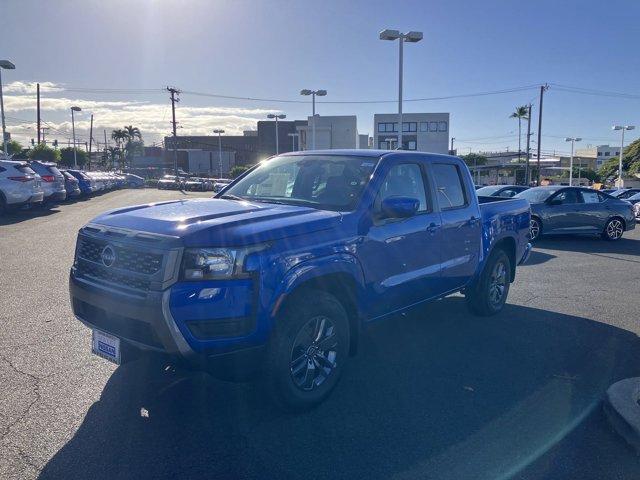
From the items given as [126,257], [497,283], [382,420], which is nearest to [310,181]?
[126,257]

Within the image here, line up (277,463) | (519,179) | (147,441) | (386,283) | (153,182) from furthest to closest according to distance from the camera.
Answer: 1. (519,179)
2. (153,182)
3. (386,283)
4. (147,441)
5. (277,463)

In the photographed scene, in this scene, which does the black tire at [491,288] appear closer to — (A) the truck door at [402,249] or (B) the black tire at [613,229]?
(A) the truck door at [402,249]

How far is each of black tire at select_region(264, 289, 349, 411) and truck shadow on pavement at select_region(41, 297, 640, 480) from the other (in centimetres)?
17

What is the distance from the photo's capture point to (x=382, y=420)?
3.79m

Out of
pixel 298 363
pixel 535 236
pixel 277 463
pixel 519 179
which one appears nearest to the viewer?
pixel 277 463

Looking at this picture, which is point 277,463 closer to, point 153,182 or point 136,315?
point 136,315

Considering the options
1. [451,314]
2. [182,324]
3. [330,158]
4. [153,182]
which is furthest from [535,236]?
[153,182]

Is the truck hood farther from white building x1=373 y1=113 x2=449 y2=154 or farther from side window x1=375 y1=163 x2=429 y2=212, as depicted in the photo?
white building x1=373 y1=113 x2=449 y2=154

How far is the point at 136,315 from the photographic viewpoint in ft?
10.9

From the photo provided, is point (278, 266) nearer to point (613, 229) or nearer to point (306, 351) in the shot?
point (306, 351)

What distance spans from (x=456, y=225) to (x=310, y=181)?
1.66 metres

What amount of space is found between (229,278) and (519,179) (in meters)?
72.0

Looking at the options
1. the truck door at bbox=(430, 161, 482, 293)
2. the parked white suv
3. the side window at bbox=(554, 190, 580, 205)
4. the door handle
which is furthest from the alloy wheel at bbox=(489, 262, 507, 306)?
the parked white suv

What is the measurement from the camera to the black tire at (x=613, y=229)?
14047 mm
